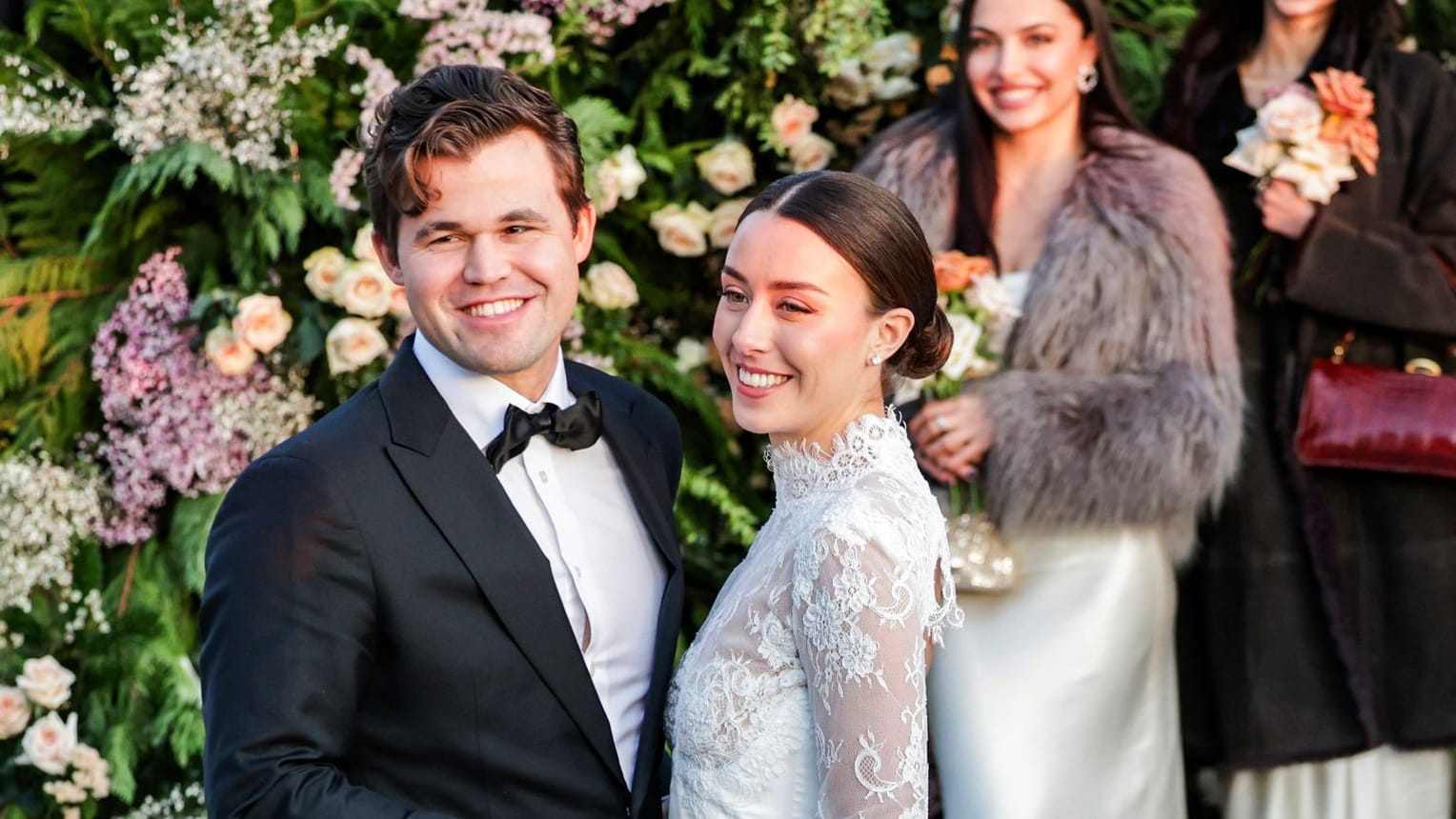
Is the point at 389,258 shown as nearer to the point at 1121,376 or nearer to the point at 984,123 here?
the point at 1121,376

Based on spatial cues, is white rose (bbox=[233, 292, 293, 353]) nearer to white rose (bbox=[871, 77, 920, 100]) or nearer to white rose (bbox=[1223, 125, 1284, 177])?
white rose (bbox=[871, 77, 920, 100])

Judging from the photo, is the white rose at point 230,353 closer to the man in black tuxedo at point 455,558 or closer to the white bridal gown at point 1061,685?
the man in black tuxedo at point 455,558

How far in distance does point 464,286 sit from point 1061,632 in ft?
6.44

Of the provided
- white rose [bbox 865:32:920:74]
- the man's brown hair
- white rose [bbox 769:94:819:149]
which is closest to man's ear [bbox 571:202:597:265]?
the man's brown hair

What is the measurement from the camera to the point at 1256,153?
13.0 ft

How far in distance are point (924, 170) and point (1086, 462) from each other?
32.8 inches

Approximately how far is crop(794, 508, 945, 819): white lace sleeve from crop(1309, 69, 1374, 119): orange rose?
220cm

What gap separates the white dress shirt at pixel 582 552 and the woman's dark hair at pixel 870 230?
0.47 meters

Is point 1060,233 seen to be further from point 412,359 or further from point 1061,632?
point 412,359

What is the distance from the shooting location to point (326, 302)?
411cm

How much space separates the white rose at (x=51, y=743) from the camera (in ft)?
12.9

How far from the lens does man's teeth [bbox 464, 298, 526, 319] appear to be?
2.38 meters

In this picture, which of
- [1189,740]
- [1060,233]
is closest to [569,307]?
[1060,233]

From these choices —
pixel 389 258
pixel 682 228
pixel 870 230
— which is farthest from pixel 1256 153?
pixel 389 258
